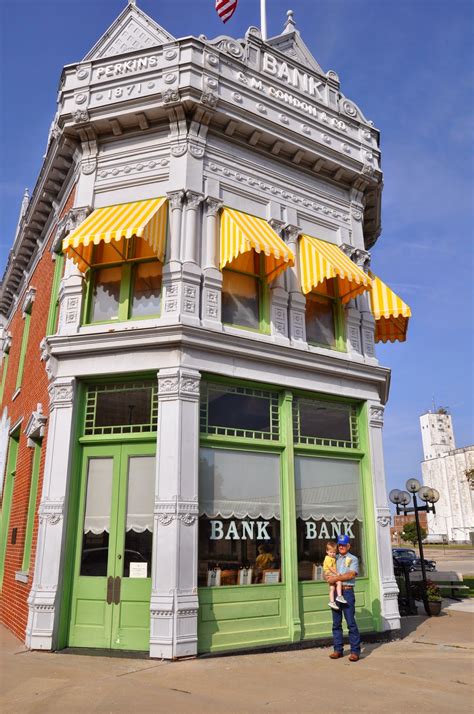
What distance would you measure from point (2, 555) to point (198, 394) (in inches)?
299

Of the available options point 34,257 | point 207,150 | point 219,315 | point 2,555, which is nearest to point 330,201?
point 207,150

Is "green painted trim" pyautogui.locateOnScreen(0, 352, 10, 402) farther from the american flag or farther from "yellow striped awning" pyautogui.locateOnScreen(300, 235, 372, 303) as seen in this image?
the american flag

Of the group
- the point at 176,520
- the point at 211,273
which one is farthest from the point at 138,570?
the point at 211,273

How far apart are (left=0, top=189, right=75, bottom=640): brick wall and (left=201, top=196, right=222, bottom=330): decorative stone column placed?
314cm

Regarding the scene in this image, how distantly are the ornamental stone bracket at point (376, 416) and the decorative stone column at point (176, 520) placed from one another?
4.00m

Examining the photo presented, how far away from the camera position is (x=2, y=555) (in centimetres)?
1347

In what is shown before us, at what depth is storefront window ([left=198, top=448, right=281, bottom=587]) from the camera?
360 inches

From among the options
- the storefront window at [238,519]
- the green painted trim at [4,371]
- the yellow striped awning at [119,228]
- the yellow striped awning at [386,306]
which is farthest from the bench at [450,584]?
the green painted trim at [4,371]

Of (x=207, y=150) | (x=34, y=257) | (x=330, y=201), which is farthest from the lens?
(x=34, y=257)

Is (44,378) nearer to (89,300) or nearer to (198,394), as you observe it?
(89,300)

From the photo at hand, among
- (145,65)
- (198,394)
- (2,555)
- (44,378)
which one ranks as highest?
(145,65)

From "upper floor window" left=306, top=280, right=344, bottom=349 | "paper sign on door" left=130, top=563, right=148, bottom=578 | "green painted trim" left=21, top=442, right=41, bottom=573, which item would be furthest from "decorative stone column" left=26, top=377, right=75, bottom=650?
"upper floor window" left=306, top=280, right=344, bottom=349

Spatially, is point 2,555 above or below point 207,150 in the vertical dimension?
below

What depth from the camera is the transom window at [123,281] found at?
33.5ft
